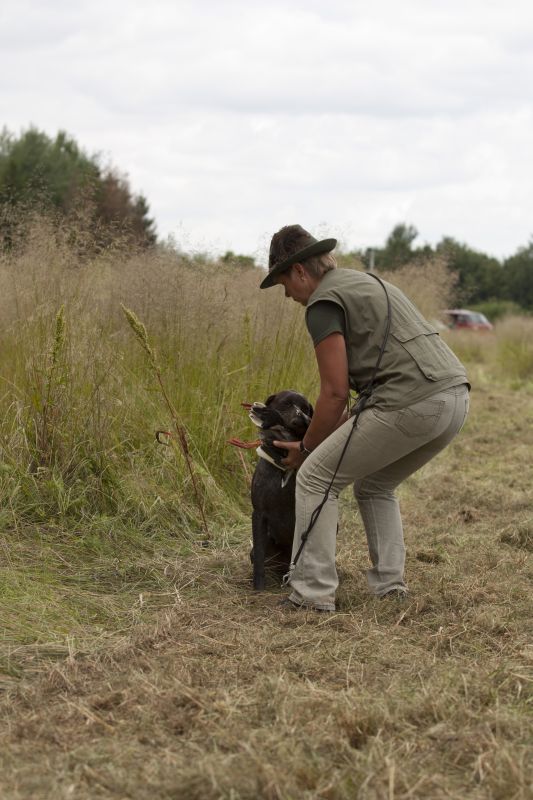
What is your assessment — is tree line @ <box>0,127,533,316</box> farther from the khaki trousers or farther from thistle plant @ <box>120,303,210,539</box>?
the khaki trousers

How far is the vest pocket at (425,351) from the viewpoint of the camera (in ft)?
13.5

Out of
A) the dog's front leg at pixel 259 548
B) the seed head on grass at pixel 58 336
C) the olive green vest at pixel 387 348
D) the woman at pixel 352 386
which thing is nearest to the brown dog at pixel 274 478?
the dog's front leg at pixel 259 548

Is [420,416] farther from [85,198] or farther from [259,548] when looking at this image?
[85,198]

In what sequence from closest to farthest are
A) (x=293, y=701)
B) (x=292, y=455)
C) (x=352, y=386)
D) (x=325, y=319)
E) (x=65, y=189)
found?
(x=293, y=701) < (x=325, y=319) < (x=352, y=386) < (x=292, y=455) < (x=65, y=189)

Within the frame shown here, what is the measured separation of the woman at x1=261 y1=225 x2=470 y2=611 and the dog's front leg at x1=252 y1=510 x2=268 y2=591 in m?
0.29

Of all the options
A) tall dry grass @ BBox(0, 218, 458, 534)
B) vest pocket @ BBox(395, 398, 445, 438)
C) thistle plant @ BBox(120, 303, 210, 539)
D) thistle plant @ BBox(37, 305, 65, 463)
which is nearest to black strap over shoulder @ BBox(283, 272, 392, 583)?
vest pocket @ BBox(395, 398, 445, 438)

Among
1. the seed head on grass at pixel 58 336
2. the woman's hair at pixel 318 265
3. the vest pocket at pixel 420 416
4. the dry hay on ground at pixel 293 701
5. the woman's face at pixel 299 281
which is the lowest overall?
the dry hay on ground at pixel 293 701

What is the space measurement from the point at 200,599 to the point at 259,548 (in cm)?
37

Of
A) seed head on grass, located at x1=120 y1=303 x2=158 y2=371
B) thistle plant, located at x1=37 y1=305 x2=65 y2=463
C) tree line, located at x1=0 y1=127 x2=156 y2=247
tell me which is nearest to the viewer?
seed head on grass, located at x1=120 y1=303 x2=158 y2=371

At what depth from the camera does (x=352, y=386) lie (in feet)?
14.4

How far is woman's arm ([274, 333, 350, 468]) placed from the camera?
4.07 m

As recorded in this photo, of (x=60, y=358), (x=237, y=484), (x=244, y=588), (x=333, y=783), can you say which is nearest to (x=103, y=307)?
(x=60, y=358)

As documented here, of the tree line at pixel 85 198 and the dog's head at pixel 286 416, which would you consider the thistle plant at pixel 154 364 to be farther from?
the tree line at pixel 85 198

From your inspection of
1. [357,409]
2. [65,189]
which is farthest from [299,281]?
[65,189]
